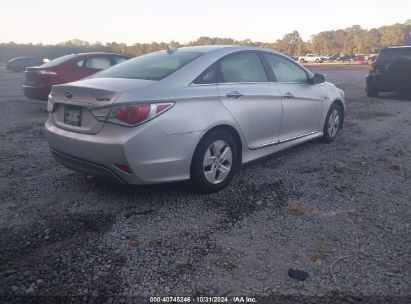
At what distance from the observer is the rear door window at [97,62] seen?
10.0m

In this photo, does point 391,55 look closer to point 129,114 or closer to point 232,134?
point 232,134

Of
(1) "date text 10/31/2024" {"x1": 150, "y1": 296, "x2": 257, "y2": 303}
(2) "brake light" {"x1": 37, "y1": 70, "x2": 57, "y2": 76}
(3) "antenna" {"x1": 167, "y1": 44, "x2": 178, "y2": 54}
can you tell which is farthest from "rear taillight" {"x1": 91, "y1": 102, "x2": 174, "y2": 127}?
(2) "brake light" {"x1": 37, "y1": 70, "x2": 57, "y2": 76}

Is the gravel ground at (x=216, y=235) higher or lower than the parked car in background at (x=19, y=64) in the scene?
lower

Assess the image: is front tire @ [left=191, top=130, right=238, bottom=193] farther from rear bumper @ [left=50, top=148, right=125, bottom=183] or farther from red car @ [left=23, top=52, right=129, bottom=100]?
red car @ [left=23, top=52, right=129, bottom=100]

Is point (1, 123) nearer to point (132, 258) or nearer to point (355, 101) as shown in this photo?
point (132, 258)

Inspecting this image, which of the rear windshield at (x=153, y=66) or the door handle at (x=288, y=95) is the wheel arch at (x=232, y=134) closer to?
the rear windshield at (x=153, y=66)

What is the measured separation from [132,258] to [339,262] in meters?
1.56

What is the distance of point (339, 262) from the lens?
9.04 ft

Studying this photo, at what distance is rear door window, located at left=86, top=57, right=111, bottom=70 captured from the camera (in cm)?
1001

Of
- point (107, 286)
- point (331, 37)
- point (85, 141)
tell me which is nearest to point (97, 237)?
point (107, 286)

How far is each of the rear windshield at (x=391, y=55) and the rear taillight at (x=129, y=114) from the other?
9.93 meters

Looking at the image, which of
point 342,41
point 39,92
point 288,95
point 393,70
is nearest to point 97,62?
point 39,92

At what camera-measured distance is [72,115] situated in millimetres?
3645

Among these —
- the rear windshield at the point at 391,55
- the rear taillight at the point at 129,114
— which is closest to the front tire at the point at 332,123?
the rear taillight at the point at 129,114
